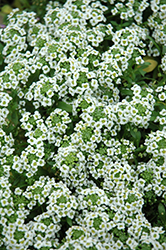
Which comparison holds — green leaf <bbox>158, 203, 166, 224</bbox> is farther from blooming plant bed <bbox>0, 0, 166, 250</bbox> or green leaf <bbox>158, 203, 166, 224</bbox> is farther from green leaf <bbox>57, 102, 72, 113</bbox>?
green leaf <bbox>57, 102, 72, 113</bbox>

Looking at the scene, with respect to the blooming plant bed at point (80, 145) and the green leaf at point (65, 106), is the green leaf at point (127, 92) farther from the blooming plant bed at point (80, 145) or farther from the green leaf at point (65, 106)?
the green leaf at point (65, 106)

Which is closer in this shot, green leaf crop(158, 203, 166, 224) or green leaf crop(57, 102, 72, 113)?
green leaf crop(158, 203, 166, 224)

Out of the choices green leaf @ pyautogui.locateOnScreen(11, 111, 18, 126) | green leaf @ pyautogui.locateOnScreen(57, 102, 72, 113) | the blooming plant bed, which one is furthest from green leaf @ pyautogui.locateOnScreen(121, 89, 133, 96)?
green leaf @ pyautogui.locateOnScreen(11, 111, 18, 126)

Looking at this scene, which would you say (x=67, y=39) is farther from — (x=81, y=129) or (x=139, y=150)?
(x=139, y=150)

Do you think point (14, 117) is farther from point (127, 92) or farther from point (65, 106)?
point (127, 92)

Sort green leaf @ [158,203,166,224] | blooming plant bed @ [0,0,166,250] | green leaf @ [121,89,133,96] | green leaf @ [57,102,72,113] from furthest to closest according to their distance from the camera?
1. green leaf @ [121,89,133,96]
2. green leaf @ [57,102,72,113]
3. green leaf @ [158,203,166,224]
4. blooming plant bed @ [0,0,166,250]

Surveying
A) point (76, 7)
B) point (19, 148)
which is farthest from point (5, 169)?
point (76, 7)

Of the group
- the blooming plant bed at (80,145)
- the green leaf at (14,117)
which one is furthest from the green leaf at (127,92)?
the green leaf at (14,117)

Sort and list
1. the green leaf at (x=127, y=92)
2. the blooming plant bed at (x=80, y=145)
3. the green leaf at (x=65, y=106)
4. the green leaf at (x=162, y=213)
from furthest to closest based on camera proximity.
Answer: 1. the green leaf at (x=127, y=92)
2. the green leaf at (x=65, y=106)
3. the green leaf at (x=162, y=213)
4. the blooming plant bed at (x=80, y=145)
